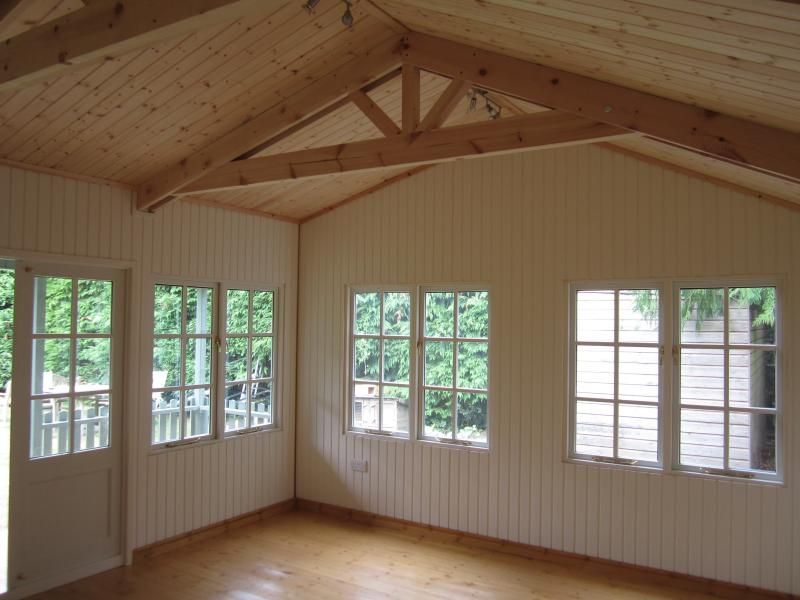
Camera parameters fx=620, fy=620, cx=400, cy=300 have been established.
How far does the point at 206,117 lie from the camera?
399 cm

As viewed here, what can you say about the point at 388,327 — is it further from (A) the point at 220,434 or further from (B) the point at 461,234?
(A) the point at 220,434

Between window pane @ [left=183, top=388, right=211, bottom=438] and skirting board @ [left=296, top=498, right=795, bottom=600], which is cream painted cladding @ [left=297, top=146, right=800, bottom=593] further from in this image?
window pane @ [left=183, top=388, right=211, bottom=438]

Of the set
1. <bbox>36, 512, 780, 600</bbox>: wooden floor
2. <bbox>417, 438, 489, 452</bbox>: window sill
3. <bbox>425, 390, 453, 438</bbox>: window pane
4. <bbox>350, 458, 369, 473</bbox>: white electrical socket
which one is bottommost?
<bbox>36, 512, 780, 600</bbox>: wooden floor

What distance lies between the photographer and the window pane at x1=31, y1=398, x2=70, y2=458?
4.11m

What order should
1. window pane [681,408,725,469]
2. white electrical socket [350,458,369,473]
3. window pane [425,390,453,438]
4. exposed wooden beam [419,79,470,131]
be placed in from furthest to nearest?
white electrical socket [350,458,369,473] → window pane [425,390,453,438] → window pane [681,408,725,469] → exposed wooden beam [419,79,470,131]

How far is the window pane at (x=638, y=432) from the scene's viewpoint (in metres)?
4.53

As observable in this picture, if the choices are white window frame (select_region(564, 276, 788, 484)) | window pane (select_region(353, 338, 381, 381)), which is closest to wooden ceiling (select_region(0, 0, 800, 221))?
white window frame (select_region(564, 276, 788, 484))

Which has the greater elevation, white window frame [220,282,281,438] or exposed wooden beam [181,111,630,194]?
exposed wooden beam [181,111,630,194]

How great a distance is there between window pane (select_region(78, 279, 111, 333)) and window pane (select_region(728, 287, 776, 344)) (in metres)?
4.48

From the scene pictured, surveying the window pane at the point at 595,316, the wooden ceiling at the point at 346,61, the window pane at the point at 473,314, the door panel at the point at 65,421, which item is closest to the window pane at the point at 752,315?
the wooden ceiling at the point at 346,61

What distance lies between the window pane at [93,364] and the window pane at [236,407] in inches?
45.4

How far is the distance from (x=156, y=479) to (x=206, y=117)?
279cm

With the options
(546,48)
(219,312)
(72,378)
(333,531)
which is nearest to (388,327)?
(219,312)

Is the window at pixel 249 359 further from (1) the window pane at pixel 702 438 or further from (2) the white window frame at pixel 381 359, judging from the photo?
(1) the window pane at pixel 702 438
